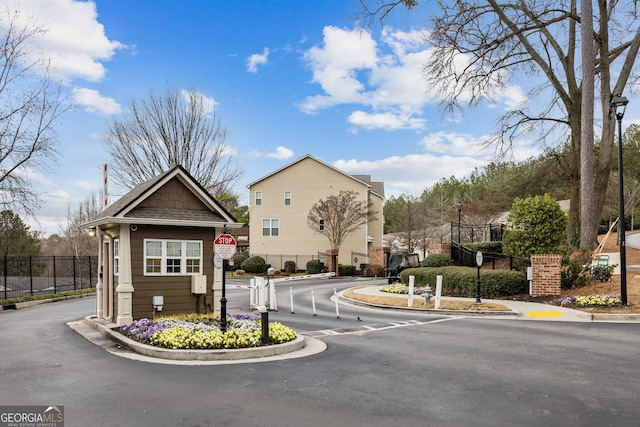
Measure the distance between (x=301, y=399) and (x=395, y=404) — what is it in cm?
128

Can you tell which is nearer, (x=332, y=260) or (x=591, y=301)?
(x=591, y=301)

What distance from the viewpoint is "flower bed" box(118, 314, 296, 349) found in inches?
405

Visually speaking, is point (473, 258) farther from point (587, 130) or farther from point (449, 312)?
point (449, 312)

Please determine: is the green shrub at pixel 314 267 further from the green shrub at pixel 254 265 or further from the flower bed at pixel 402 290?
the flower bed at pixel 402 290

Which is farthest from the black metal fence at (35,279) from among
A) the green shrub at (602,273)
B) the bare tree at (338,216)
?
the green shrub at (602,273)

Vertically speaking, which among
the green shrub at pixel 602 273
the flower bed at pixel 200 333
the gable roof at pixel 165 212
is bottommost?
the flower bed at pixel 200 333

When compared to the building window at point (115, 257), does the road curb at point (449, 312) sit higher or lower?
lower

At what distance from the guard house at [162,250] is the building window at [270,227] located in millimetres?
32463

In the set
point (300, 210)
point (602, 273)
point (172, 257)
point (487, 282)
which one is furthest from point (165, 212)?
point (300, 210)

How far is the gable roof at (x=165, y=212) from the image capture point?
44.2 feet

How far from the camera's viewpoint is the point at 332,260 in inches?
1683

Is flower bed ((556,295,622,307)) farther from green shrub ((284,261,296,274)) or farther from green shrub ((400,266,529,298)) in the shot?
green shrub ((284,261,296,274))

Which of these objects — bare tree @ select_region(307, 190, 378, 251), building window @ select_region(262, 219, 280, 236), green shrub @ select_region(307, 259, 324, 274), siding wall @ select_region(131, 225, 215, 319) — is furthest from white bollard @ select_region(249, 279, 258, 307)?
building window @ select_region(262, 219, 280, 236)

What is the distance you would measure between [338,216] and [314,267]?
16.8ft
